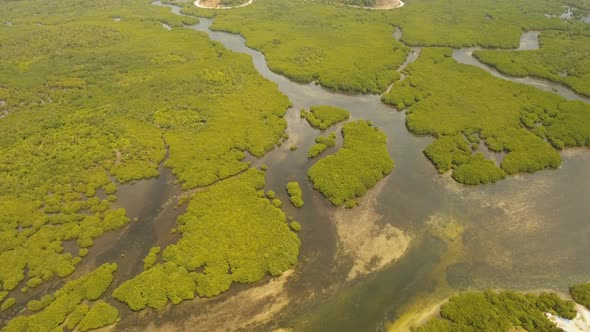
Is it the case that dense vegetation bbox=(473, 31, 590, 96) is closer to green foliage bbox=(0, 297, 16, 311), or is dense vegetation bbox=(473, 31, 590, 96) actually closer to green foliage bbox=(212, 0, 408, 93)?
green foliage bbox=(212, 0, 408, 93)

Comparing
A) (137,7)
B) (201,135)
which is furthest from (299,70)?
(137,7)

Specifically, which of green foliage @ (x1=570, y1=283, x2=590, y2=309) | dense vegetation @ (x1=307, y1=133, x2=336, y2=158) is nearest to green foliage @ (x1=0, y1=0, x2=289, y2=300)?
dense vegetation @ (x1=307, y1=133, x2=336, y2=158)

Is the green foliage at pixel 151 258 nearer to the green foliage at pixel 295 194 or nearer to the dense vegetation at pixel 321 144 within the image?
the green foliage at pixel 295 194

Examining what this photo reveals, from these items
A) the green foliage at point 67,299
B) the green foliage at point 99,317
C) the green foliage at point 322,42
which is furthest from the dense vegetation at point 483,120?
the green foliage at point 67,299

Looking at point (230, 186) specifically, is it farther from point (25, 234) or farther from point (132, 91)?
point (132, 91)

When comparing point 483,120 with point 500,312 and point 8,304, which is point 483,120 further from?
point 8,304

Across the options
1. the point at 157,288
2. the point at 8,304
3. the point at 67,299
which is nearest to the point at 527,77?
the point at 157,288
